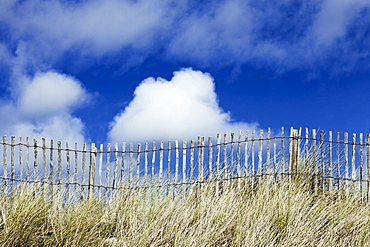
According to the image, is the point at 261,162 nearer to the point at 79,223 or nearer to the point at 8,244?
the point at 79,223

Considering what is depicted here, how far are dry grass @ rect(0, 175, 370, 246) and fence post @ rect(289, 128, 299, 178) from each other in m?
2.37

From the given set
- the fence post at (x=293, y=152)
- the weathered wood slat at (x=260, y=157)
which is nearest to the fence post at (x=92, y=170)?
the weathered wood slat at (x=260, y=157)

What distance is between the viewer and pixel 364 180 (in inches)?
343

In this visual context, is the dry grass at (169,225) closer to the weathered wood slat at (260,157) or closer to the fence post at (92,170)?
the weathered wood slat at (260,157)

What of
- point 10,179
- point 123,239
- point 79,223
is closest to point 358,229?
point 123,239

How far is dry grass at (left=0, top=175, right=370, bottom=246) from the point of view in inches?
186

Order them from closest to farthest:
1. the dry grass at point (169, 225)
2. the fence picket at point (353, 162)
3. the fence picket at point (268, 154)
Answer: the dry grass at point (169, 225) < the fence picket at point (268, 154) < the fence picket at point (353, 162)

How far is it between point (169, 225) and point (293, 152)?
4190 mm

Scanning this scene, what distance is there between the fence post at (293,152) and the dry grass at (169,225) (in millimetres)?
2367

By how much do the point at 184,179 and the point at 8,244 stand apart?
451 cm

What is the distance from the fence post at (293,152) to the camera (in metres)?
8.40

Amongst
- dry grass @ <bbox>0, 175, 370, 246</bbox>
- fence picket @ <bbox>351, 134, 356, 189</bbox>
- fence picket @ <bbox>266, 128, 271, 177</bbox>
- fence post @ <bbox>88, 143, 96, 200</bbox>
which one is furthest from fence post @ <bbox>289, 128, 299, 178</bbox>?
fence post @ <bbox>88, 143, 96, 200</bbox>

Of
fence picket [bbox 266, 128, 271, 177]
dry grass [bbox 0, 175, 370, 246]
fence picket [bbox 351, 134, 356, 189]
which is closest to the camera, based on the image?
dry grass [bbox 0, 175, 370, 246]

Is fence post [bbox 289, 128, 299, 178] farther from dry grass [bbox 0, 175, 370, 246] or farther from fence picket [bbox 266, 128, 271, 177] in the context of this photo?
dry grass [bbox 0, 175, 370, 246]
